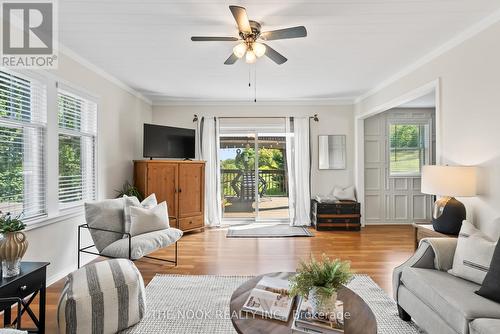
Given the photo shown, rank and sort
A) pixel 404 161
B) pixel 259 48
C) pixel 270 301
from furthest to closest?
pixel 404 161, pixel 259 48, pixel 270 301

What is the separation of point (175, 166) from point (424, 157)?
16.5 feet

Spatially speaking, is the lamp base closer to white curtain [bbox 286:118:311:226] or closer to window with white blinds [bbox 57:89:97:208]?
white curtain [bbox 286:118:311:226]

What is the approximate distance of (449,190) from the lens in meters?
2.60

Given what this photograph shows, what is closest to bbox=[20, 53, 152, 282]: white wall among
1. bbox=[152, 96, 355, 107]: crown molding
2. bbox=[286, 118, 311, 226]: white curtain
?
bbox=[152, 96, 355, 107]: crown molding

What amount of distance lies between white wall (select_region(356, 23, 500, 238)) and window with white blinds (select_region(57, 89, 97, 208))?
4274 mm

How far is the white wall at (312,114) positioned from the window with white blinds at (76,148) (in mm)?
2000

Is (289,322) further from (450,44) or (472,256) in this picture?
(450,44)

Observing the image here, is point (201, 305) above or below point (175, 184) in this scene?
below

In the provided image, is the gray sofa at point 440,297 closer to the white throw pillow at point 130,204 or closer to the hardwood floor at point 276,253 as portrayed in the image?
the hardwood floor at point 276,253

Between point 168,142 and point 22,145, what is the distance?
2.54 m

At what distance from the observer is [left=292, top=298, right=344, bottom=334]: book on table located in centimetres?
147

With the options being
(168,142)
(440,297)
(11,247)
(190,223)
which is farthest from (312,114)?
(11,247)

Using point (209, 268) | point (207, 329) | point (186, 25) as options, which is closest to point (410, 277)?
point (207, 329)

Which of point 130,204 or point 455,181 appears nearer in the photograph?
point 455,181
